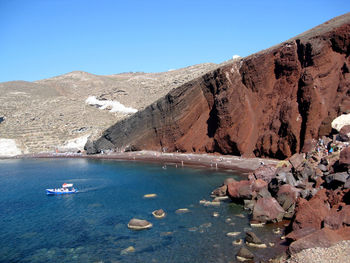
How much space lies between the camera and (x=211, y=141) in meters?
69.8

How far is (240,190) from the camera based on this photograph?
35531 millimetres

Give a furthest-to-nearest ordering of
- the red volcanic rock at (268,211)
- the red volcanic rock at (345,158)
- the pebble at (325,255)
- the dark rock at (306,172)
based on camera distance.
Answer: the dark rock at (306,172)
the red volcanic rock at (268,211)
the red volcanic rock at (345,158)
the pebble at (325,255)

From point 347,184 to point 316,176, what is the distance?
6.10 meters

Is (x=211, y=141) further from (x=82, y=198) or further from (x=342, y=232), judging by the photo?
(x=342, y=232)

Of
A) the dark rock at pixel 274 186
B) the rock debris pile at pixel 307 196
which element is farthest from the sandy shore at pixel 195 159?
the dark rock at pixel 274 186

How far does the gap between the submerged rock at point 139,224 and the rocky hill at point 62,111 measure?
80.2 metres

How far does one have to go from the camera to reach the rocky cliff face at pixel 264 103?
5184 centimetres

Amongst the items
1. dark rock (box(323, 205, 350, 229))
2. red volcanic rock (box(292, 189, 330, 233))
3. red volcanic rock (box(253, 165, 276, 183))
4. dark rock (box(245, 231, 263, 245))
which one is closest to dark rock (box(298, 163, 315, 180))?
red volcanic rock (box(253, 165, 276, 183))

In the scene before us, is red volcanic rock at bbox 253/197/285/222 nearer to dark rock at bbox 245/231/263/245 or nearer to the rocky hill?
dark rock at bbox 245/231/263/245

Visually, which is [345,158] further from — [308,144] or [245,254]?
[308,144]

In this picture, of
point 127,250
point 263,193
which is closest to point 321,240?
point 263,193

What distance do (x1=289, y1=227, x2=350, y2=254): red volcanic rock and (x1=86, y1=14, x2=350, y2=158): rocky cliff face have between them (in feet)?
99.3

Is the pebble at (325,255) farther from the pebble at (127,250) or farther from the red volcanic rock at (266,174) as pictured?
the red volcanic rock at (266,174)

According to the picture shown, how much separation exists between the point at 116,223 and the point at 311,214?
17644 mm
